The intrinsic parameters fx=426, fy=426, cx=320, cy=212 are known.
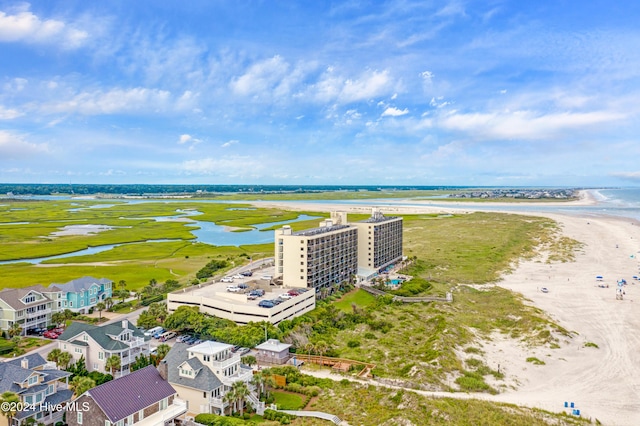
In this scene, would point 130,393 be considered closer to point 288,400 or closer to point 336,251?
point 288,400

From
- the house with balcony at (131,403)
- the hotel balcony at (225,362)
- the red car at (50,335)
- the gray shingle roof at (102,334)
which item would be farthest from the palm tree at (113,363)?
the red car at (50,335)

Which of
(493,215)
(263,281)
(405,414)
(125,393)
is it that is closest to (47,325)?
(263,281)

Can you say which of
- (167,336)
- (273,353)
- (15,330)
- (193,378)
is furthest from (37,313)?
(273,353)

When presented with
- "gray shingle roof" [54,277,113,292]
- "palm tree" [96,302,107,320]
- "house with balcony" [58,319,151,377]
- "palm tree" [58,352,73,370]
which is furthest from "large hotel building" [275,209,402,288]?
"palm tree" [58,352,73,370]

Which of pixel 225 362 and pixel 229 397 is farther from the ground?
pixel 225 362

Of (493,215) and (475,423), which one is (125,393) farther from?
(493,215)

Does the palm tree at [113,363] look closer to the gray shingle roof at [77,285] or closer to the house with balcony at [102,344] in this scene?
the house with balcony at [102,344]
